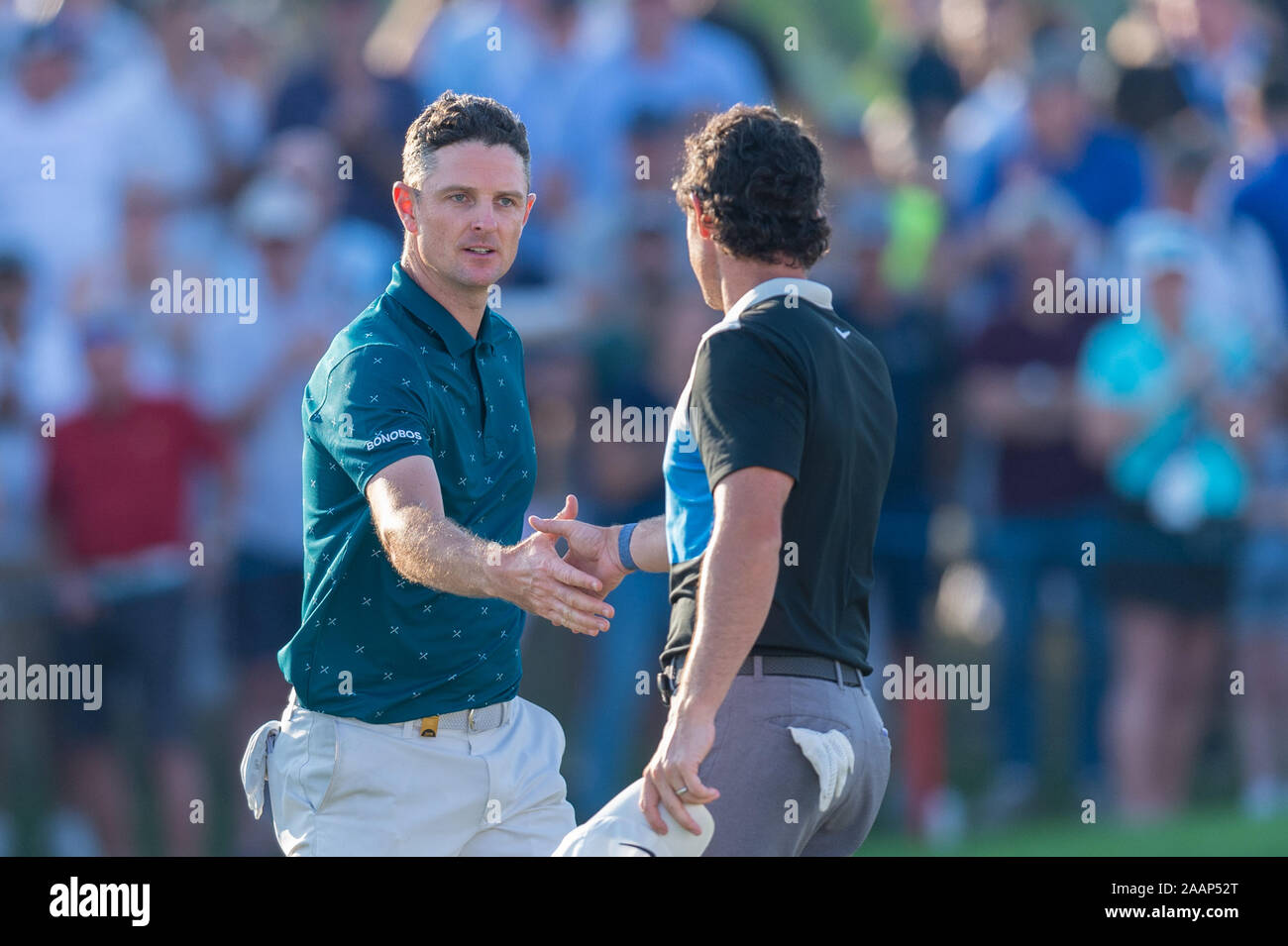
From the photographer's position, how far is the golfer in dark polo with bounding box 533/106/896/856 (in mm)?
3598

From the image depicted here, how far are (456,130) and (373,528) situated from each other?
3.27 feet

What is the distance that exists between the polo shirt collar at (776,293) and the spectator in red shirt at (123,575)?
14.8ft

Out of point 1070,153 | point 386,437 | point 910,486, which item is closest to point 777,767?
point 386,437

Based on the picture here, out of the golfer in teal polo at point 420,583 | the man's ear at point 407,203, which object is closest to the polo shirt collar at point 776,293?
the golfer in teal polo at point 420,583

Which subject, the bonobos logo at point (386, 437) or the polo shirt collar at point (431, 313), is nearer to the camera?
the bonobos logo at point (386, 437)

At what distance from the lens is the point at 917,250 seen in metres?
8.64

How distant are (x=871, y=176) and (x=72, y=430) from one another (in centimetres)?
390

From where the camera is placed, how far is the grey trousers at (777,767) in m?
3.66

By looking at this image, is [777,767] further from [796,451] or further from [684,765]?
[796,451]

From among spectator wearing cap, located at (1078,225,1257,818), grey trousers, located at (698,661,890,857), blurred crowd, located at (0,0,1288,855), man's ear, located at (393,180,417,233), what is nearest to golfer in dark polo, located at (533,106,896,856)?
grey trousers, located at (698,661,890,857)

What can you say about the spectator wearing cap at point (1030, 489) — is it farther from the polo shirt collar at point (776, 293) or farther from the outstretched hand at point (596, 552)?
the polo shirt collar at point (776, 293)
